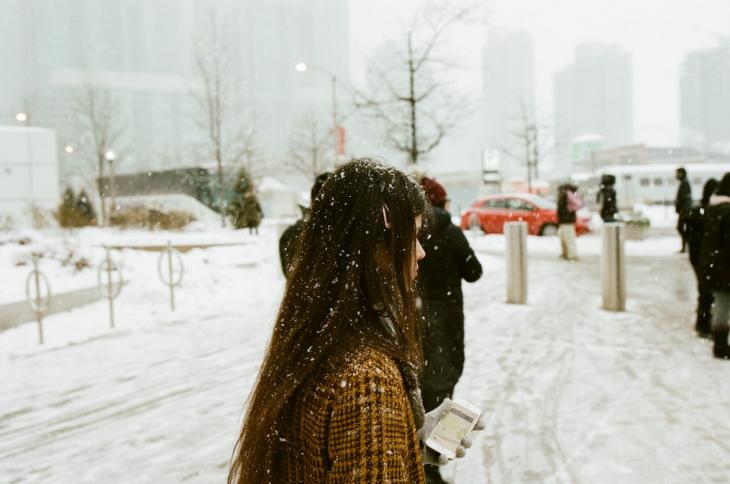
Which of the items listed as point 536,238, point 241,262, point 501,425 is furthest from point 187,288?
point 536,238

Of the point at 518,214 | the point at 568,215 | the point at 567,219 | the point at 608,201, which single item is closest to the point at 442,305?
the point at 568,215

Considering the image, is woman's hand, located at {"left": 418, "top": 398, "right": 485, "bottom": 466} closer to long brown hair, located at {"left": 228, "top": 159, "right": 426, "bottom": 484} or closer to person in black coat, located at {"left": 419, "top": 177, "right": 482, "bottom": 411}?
long brown hair, located at {"left": 228, "top": 159, "right": 426, "bottom": 484}

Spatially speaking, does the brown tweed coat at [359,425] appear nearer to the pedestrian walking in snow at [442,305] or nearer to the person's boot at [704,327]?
the pedestrian walking in snow at [442,305]

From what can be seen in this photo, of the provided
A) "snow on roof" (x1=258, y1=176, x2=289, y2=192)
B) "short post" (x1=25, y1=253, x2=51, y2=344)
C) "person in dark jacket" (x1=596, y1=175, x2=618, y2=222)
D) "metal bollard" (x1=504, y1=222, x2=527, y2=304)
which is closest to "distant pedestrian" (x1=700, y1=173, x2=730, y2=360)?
"metal bollard" (x1=504, y1=222, x2=527, y2=304)

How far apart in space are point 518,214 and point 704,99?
83.7 meters

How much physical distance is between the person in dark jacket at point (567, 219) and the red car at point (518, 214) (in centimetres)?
599

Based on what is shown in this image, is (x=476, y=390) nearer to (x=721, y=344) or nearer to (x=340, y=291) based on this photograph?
(x=721, y=344)

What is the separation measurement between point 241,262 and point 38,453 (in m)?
11.3

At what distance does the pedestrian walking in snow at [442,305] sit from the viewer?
4.20 m

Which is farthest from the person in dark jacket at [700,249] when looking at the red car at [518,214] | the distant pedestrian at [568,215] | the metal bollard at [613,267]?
the red car at [518,214]

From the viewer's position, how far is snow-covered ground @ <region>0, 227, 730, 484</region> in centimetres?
447

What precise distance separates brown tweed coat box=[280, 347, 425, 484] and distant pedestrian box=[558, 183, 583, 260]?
575 inches

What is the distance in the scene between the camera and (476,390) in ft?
19.8

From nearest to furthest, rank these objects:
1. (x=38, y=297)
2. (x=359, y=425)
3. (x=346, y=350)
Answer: (x=359, y=425)
(x=346, y=350)
(x=38, y=297)
